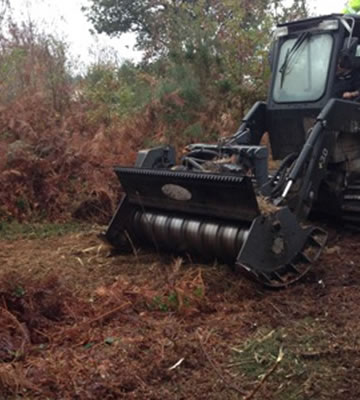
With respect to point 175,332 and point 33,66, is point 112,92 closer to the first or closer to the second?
point 33,66

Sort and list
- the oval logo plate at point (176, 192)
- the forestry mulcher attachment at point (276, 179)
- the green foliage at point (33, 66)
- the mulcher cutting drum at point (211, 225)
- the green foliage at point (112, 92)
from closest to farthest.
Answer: the mulcher cutting drum at point (211, 225)
the forestry mulcher attachment at point (276, 179)
the oval logo plate at point (176, 192)
the green foliage at point (33, 66)
the green foliage at point (112, 92)

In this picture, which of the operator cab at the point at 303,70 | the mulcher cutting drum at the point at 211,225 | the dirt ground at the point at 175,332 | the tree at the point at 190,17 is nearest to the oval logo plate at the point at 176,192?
the mulcher cutting drum at the point at 211,225

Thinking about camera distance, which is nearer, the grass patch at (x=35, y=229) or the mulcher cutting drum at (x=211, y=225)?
the mulcher cutting drum at (x=211, y=225)

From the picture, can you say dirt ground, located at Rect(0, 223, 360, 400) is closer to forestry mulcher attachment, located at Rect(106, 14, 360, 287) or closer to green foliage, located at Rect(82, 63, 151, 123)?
forestry mulcher attachment, located at Rect(106, 14, 360, 287)

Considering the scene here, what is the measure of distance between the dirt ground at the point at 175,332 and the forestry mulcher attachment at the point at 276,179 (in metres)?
0.29

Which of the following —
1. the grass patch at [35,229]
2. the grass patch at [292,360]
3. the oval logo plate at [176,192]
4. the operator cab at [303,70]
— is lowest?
the grass patch at [35,229]

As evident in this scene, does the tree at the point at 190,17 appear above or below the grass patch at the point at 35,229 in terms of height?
above

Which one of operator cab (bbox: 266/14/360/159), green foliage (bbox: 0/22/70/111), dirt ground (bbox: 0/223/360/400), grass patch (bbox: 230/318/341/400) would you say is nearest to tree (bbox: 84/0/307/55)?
green foliage (bbox: 0/22/70/111)

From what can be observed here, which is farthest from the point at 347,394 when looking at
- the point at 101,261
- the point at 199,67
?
the point at 199,67

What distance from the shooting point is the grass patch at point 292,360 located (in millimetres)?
3770

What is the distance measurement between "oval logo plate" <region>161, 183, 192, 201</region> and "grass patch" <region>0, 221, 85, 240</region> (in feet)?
7.89

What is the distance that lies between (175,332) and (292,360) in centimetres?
89

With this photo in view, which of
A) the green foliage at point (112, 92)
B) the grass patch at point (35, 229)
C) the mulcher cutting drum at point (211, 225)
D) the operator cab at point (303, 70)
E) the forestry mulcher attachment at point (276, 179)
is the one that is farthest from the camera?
the green foliage at point (112, 92)

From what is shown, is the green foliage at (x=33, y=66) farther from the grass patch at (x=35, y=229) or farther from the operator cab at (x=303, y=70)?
the operator cab at (x=303, y=70)
